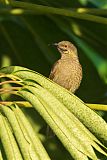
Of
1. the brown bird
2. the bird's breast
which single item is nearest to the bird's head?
the brown bird

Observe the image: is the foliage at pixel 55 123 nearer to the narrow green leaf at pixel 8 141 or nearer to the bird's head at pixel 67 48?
the narrow green leaf at pixel 8 141

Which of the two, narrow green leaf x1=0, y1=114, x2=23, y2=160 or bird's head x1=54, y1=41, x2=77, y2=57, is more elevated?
narrow green leaf x1=0, y1=114, x2=23, y2=160

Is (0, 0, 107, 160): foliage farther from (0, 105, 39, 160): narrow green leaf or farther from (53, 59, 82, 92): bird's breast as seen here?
(0, 105, 39, 160): narrow green leaf

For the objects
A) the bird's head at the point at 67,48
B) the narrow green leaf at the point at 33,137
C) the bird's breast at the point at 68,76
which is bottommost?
the bird's breast at the point at 68,76

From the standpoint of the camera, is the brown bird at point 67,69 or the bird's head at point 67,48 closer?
the brown bird at point 67,69

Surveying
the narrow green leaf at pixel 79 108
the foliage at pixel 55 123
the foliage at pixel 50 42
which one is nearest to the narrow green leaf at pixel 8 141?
the foliage at pixel 55 123

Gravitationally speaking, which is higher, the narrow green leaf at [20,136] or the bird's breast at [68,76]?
the narrow green leaf at [20,136]

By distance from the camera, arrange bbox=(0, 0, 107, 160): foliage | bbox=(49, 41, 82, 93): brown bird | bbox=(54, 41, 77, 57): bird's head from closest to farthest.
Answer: bbox=(0, 0, 107, 160): foliage, bbox=(49, 41, 82, 93): brown bird, bbox=(54, 41, 77, 57): bird's head

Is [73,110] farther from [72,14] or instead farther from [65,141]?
[72,14]

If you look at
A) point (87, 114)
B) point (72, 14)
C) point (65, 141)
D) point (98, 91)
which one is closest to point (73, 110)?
point (87, 114)
